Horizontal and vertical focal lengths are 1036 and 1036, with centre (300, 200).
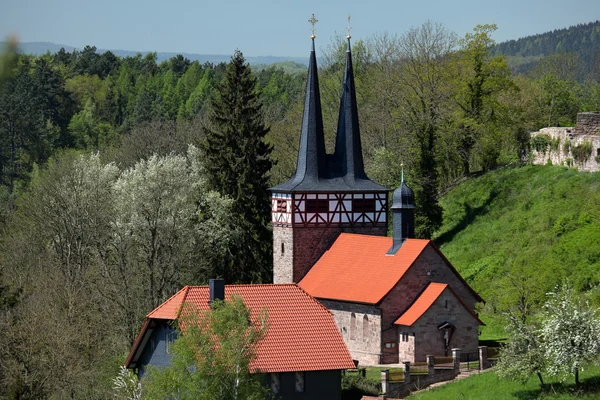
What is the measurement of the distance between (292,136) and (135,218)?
17.2m

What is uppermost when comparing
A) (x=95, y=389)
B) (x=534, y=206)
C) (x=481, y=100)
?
(x=481, y=100)

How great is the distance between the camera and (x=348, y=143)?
135ft

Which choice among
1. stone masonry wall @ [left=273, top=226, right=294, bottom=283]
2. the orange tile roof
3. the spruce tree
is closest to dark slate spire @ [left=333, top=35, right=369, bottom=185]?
the orange tile roof

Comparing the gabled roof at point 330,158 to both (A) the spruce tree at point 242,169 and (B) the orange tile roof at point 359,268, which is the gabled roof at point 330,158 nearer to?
(B) the orange tile roof at point 359,268

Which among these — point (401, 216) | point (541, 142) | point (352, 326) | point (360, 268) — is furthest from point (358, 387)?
point (541, 142)

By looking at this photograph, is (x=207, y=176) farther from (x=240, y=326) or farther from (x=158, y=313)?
(x=240, y=326)

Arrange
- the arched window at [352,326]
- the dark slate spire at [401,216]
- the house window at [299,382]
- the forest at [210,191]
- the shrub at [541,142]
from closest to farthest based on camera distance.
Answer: the house window at [299,382] → the arched window at [352,326] → the dark slate spire at [401,216] → the forest at [210,191] → the shrub at [541,142]

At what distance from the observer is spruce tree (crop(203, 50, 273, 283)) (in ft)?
153

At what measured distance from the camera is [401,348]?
33781 mm

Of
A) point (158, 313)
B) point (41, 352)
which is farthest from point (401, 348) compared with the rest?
point (41, 352)

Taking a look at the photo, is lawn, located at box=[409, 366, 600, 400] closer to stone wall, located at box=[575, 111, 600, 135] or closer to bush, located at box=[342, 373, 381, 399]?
bush, located at box=[342, 373, 381, 399]

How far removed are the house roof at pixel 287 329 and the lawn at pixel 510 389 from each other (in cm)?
264

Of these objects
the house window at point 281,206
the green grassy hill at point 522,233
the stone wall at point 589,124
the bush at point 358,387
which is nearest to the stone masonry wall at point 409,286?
the green grassy hill at point 522,233

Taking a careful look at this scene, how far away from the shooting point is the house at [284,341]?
91.7ft
